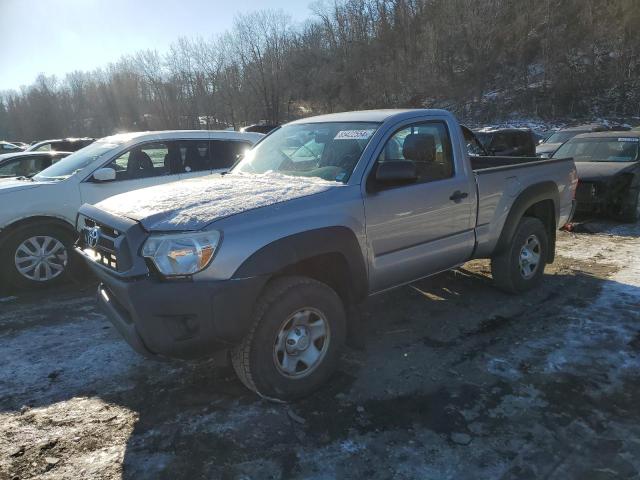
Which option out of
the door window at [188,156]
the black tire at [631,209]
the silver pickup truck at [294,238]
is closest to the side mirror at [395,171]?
the silver pickup truck at [294,238]

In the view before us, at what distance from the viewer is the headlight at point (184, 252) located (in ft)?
8.92

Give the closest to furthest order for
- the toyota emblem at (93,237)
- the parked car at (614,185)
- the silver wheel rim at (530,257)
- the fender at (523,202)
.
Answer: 1. the toyota emblem at (93,237)
2. the fender at (523,202)
3. the silver wheel rim at (530,257)
4. the parked car at (614,185)

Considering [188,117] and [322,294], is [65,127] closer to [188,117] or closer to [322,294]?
[188,117]

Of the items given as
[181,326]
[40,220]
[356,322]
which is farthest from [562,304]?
[40,220]

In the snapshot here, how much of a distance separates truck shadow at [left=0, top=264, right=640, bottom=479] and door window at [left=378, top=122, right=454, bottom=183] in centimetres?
144

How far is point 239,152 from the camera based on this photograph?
22.9 ft

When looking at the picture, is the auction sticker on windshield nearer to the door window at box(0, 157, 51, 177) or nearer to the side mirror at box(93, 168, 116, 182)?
the side mirror at box(93, 168, 116, 182)

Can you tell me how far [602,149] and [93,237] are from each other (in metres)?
10.0

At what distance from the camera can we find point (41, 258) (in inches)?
220

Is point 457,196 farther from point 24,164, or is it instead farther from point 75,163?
point 24,164

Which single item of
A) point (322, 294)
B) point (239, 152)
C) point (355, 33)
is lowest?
point (322, 294)

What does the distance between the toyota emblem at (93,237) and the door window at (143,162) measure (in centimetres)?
280

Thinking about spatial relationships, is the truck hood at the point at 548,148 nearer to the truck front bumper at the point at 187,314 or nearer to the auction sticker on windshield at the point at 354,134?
the auction sticker on windshield at the point at 354,134

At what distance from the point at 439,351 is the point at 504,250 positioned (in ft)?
5.21
